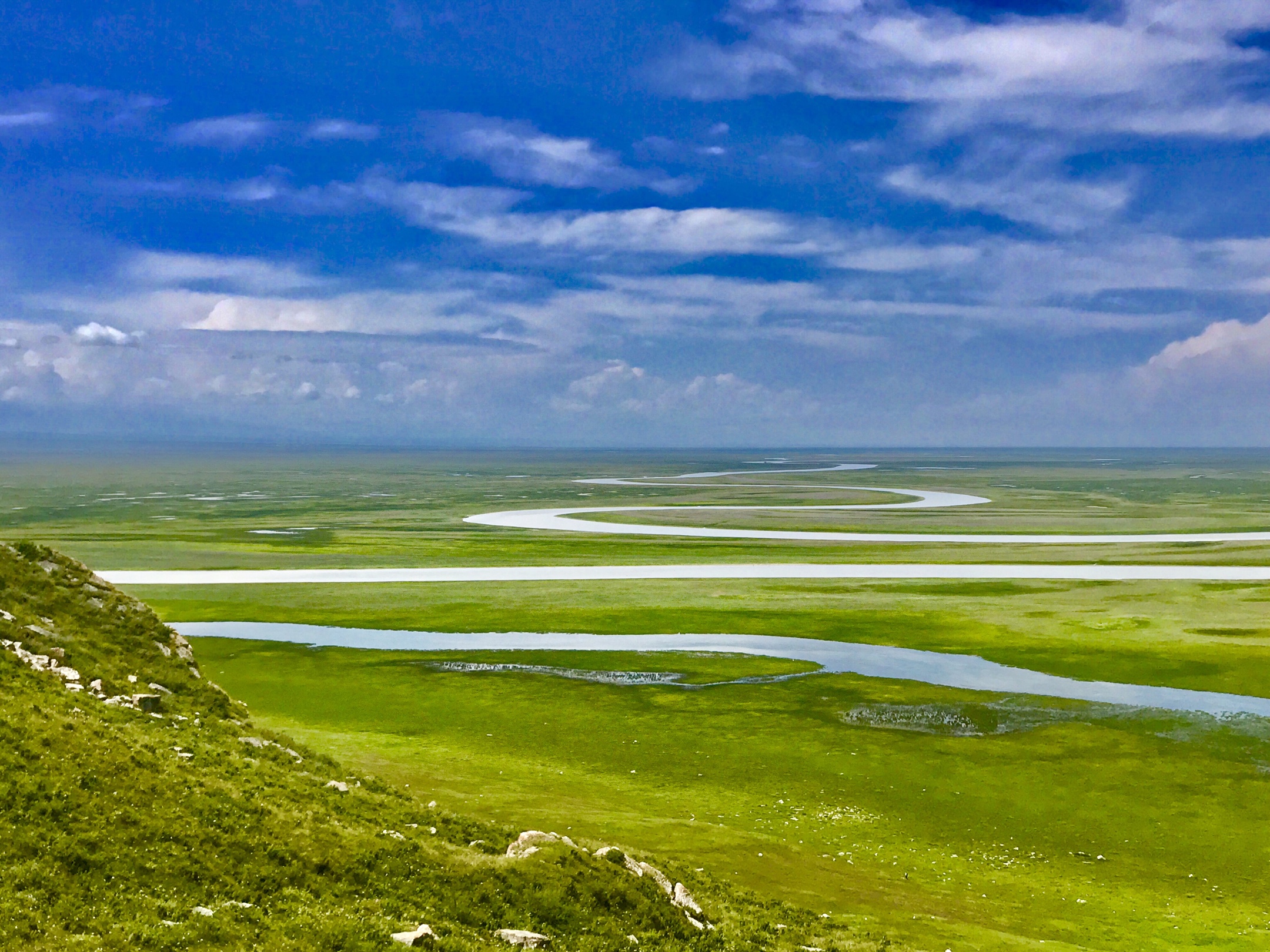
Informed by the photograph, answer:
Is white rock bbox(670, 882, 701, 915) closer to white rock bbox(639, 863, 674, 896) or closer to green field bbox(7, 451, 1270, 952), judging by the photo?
white rock bbox(639, 863, 674, 896)

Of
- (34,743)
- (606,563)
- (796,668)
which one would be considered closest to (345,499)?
(606,563)

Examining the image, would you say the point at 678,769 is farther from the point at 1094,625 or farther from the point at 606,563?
the point at 606,563

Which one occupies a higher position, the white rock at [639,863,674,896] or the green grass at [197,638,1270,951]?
the white rock at [639,863,674,896]

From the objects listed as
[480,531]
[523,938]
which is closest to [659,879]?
[523,938]

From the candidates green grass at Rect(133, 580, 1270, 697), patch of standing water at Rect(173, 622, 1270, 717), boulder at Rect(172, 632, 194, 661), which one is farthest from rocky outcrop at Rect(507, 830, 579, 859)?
green grass at Rect(133, 580, 1270, 697)

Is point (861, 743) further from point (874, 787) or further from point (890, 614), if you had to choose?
point (890, 614)
